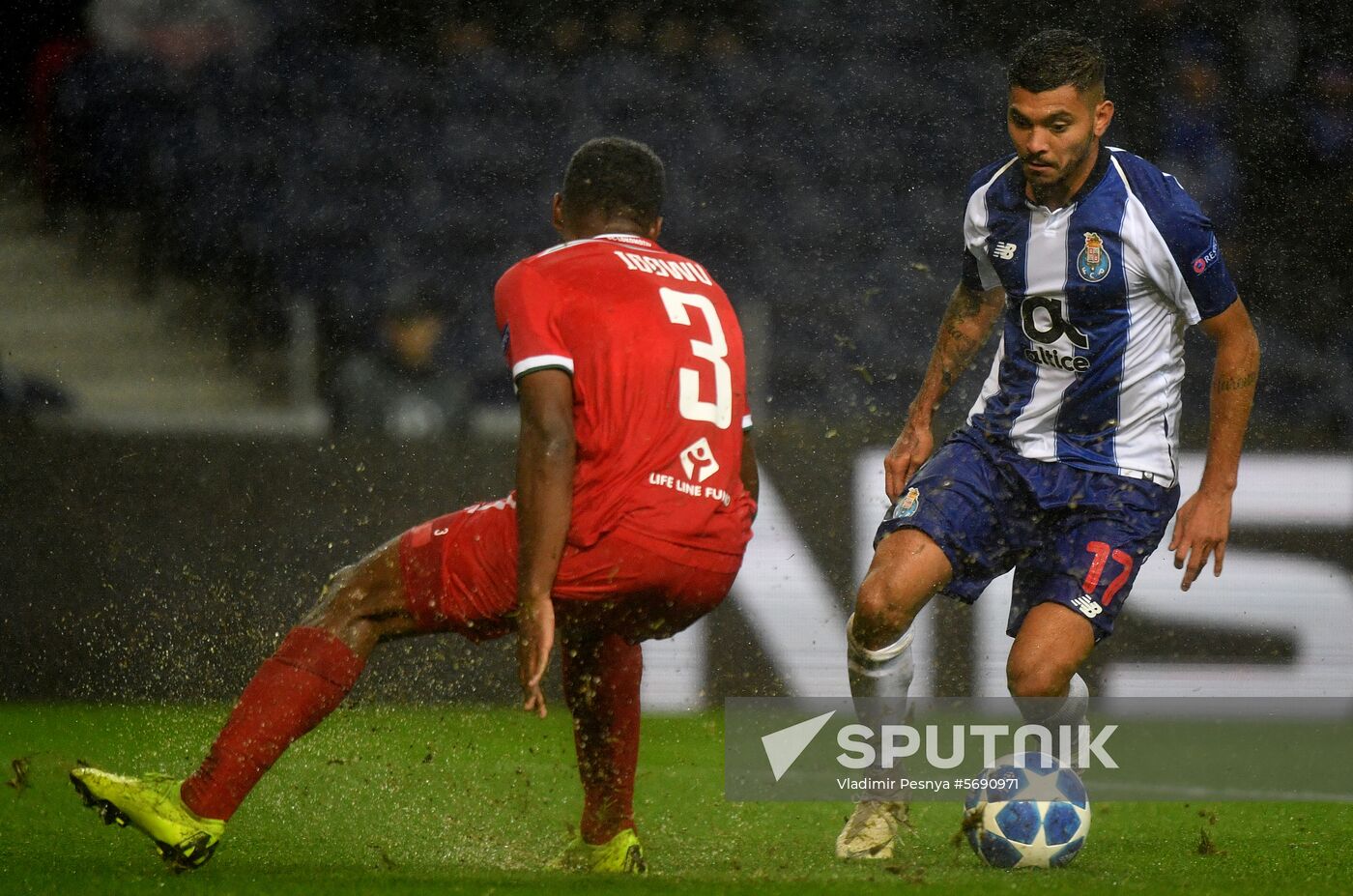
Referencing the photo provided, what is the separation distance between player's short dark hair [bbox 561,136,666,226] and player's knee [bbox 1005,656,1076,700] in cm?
131

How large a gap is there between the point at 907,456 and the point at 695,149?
4.55m

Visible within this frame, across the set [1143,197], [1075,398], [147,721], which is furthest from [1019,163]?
[147,721]

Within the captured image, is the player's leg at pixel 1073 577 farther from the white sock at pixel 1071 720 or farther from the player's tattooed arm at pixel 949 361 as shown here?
the player's tattooed arm at pixel 949 361

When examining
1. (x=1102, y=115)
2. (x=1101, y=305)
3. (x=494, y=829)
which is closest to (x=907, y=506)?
(x=1101, y=305)

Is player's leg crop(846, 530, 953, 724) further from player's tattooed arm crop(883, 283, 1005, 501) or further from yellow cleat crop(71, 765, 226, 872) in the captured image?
yellow cleat crop(71, 765, 226, 872)

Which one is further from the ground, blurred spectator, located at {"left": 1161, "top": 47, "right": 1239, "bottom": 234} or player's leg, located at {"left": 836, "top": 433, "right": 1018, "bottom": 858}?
blurred spectator, located at {"left": 1161, "top": 47, "right": 1239, "bottom": 234}

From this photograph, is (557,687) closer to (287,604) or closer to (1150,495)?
(287,604)

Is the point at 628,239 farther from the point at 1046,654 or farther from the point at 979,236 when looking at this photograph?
the point at 1046,654

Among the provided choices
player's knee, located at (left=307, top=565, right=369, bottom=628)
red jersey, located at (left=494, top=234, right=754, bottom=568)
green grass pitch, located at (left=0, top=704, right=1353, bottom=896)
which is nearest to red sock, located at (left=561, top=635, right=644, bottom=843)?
green grass pitch, located at (left=0, top=704, right=1353, bottom=896)

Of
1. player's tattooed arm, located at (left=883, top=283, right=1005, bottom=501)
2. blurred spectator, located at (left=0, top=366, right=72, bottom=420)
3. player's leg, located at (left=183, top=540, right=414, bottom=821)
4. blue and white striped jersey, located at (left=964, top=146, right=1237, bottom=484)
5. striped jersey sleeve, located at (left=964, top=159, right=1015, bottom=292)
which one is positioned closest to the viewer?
player's leg, located at (left=183, top=540, right=414, bottom=821)

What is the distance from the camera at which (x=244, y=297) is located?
27.3ft

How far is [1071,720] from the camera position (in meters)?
4.20

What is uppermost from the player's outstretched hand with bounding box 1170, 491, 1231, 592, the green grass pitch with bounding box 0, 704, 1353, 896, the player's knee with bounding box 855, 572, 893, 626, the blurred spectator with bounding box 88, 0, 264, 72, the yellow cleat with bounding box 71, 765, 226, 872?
the blurred spectator with bounding box 88, 0, 264, 72

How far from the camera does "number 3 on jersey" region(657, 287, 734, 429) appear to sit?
356cm
